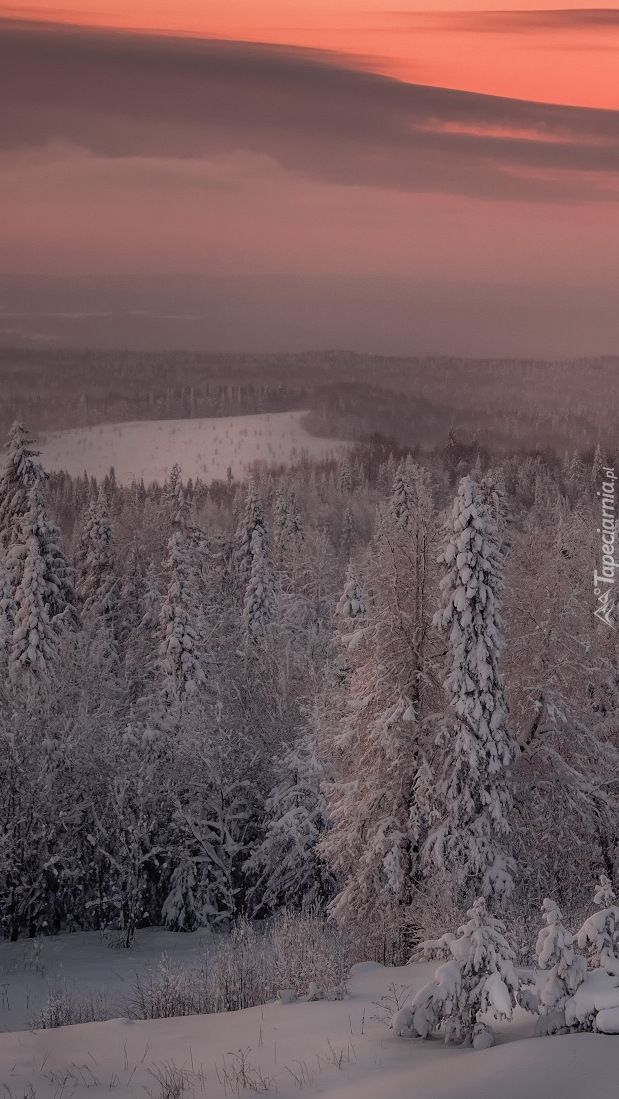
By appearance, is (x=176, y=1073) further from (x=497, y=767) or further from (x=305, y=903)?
(x=305, y=903)

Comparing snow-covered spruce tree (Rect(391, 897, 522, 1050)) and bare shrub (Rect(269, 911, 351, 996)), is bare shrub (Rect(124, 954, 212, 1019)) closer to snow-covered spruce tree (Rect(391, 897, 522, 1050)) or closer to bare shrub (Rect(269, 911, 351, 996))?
bare shrub (Rect(269, 911, 351, 996))

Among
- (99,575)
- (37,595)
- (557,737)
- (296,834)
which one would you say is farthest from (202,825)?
(99,575)

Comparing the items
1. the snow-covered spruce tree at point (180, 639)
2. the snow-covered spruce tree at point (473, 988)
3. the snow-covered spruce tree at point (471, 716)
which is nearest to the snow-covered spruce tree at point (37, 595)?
the snow-covered spruce tree at point (180, 639)

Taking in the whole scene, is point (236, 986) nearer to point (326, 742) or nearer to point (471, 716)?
point (471, 716)

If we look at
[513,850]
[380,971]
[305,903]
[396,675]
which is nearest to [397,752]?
→ [396,675]

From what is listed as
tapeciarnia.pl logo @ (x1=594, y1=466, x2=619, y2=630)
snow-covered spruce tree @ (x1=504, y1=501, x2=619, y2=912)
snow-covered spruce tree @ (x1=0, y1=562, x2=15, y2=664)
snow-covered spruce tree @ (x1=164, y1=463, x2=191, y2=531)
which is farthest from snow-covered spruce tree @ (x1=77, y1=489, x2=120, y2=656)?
snow-covered spruce tree @ (x1=504, y1=501, x2=619, y2=912)

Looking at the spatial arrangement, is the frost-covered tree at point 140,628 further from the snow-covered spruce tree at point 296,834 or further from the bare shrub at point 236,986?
the bare shrub at point 236,986
